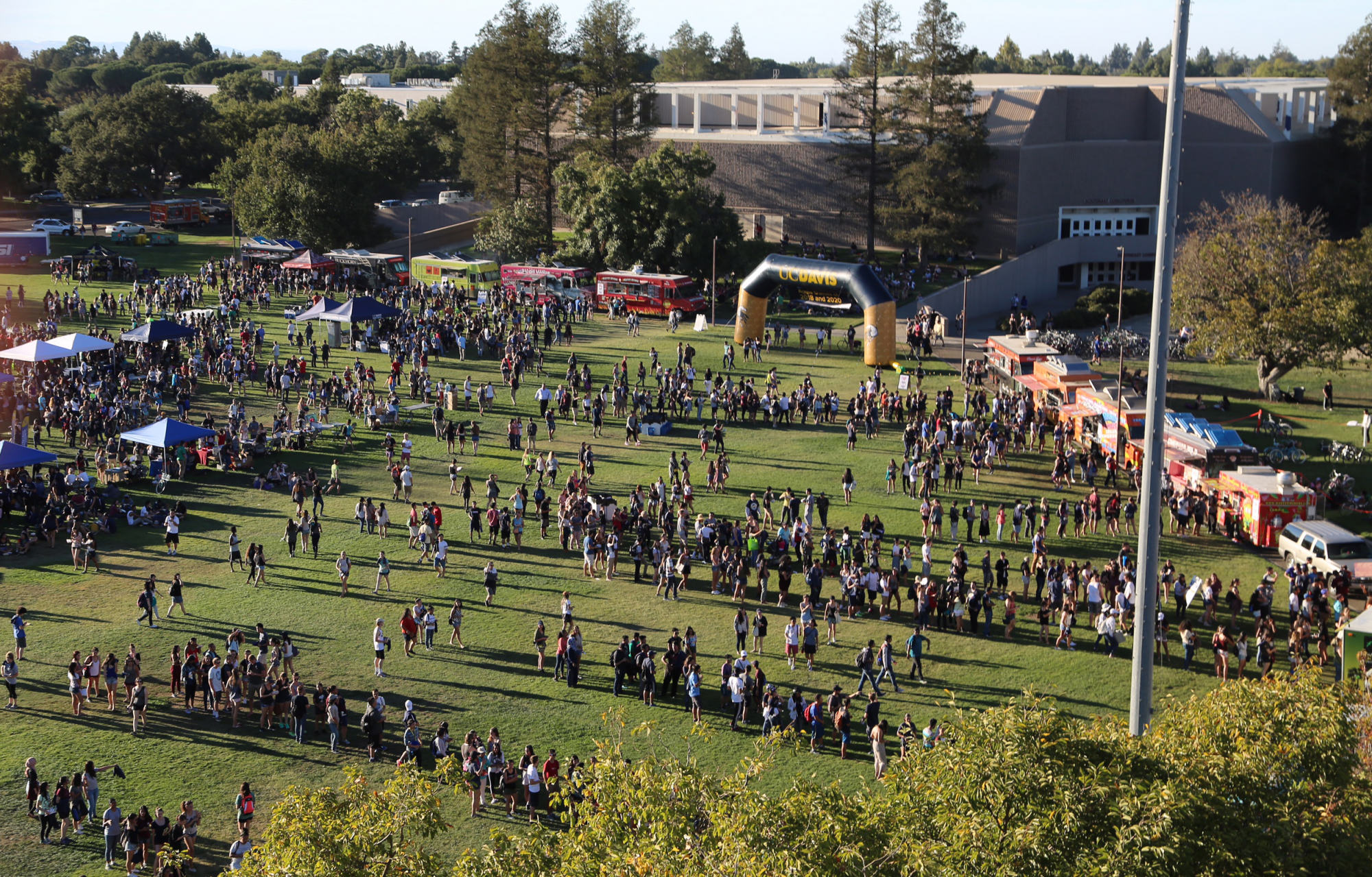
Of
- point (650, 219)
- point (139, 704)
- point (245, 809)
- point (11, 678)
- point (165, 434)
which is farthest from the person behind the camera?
point (650, 219)

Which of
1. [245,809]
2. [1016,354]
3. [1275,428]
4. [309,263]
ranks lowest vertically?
[245,809]

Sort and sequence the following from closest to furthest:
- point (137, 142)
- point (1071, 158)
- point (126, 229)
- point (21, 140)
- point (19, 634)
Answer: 1. point (19, 634)
2. point (1071, 158)
3. point (126, 229)
4. point (21, 140)
5. point (137, 142)

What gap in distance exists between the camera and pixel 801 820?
1087cm

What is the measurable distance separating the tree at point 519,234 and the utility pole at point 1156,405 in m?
55.6

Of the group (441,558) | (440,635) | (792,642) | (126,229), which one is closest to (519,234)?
(126,229)

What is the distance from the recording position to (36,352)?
41.3 metres

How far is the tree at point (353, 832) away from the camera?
1086 centimetres

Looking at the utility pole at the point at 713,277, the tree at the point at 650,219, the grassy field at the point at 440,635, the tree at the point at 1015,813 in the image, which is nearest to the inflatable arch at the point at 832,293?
the utility pole at the point at 713,277

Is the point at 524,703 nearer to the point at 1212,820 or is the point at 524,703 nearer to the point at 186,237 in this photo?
the point at 1212,820

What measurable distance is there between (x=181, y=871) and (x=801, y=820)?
30.2 ft

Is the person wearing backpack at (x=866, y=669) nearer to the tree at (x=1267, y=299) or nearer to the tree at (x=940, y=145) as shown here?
the tree at (x=1267, y=299)

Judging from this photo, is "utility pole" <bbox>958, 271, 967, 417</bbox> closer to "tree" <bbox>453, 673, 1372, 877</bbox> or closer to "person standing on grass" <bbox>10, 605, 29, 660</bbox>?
"person standing on grass" <bbox>10, 605, 29, 660</bbox>

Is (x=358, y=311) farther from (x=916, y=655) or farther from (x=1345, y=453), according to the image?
(x=1345, y=453)

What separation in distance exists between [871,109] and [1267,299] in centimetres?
3023
